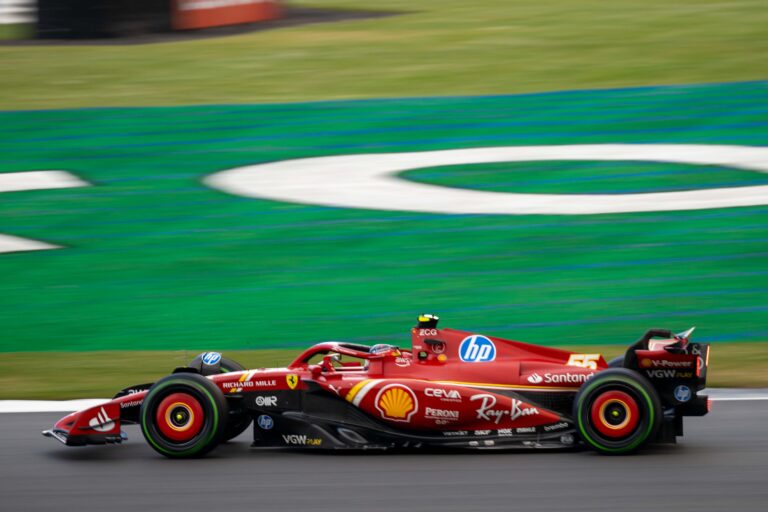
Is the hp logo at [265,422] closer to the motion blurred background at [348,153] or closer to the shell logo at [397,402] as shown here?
the shell logo at [397,402]

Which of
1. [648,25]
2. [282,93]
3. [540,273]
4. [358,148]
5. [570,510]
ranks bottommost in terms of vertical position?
[570,510]

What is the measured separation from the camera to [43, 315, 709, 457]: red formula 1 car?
6.65 meters

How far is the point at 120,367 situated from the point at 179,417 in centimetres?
304

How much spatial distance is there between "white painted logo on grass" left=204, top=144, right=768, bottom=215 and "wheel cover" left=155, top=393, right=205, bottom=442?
25.5ft

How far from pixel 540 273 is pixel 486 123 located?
575cm

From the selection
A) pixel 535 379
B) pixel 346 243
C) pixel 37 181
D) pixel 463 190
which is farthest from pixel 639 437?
pixel 37 181

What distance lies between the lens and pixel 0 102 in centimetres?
1927

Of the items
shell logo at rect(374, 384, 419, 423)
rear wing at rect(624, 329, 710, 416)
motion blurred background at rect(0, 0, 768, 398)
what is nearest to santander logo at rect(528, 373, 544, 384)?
rear wing at rect(624, 329, 710, 416)

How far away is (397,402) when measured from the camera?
269 inches

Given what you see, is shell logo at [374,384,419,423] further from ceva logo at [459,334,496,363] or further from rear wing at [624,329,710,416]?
rear wing at [624,329,710,416]

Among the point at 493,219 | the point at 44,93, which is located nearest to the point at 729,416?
the point at 493,219

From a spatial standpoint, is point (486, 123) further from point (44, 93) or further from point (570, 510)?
point (570, 510)

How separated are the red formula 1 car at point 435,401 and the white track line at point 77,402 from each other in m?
1.37

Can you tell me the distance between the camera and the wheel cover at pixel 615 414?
659cm
